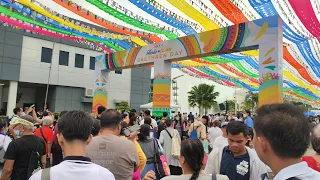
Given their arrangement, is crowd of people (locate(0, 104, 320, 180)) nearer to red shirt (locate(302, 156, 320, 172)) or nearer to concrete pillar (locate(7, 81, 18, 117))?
red shirt (locate(302, 156, 320, 172))

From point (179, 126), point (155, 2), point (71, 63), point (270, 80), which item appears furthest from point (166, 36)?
point (71, 63)

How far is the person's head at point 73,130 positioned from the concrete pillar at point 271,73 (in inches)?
302

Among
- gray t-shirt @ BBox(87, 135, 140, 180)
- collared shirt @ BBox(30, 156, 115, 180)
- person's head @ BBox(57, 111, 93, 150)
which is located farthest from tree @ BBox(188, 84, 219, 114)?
collared shirt @ BBox(30, 156, 115, 180)

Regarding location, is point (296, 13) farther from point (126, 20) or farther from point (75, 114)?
point (75, 114)

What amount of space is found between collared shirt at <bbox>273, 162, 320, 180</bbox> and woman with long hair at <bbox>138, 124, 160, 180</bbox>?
118 inches

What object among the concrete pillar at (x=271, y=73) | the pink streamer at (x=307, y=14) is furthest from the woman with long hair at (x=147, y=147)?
the pink streamer at (x=307, y=14)

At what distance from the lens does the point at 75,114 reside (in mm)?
1762

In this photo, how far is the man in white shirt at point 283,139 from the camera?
1.21 m

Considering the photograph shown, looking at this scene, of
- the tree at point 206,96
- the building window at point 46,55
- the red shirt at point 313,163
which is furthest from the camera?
the tree at point 206,96

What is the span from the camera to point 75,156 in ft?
5.19

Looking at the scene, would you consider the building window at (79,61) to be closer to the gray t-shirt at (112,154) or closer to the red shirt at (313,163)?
the gray t-shirt at (112,154)

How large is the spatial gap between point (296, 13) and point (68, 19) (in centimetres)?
822

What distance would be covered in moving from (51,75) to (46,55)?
1681 mm

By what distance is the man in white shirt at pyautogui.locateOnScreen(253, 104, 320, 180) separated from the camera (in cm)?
121
